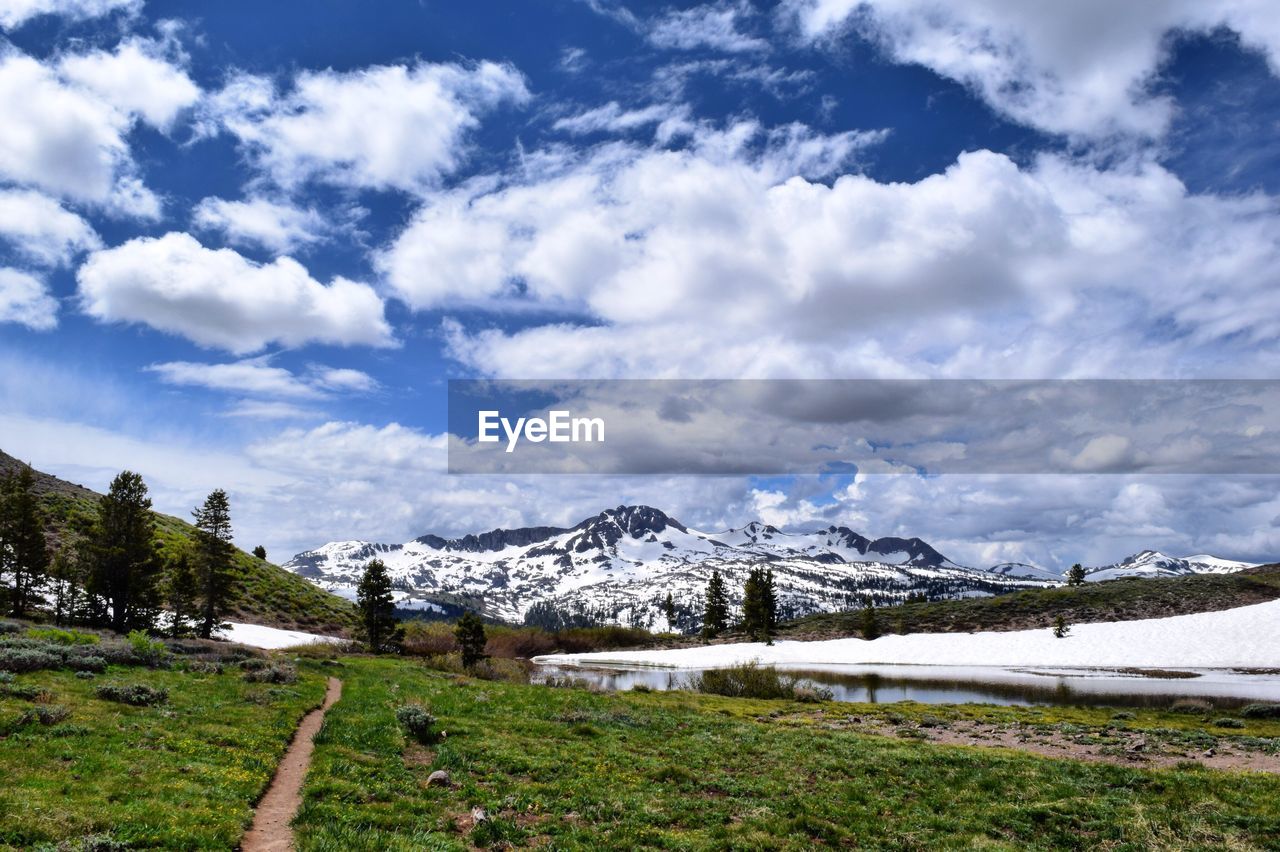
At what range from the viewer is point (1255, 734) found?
125 feet

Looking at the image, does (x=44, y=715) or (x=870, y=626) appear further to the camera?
(x=870, y=626)

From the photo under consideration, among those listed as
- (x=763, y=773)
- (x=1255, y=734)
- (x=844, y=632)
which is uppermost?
(x=763, y=773)

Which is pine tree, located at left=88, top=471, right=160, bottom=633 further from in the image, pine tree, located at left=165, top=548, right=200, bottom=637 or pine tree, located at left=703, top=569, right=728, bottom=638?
pine tree, located at left=703, top=569, right=728, bottom=638

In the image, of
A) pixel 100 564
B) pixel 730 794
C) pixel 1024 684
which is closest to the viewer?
pixel 730 794

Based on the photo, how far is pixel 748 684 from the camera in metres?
61.6

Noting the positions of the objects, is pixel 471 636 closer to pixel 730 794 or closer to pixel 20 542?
pixel 20 542

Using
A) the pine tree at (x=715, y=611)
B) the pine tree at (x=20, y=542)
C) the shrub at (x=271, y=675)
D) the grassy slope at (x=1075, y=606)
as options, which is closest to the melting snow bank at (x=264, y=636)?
the pine tree at (x=20, y=542)

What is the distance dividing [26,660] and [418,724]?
15589 millimetres

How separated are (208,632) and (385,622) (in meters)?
23.0

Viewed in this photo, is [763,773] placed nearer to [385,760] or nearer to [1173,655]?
[385,760]

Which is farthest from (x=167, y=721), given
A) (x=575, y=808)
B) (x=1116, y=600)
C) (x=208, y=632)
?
(x=1116, y=600)

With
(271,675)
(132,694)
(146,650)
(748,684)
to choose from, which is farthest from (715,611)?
(132,694)

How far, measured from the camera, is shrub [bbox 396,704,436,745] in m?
24.2

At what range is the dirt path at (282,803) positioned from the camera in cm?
1284
